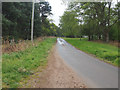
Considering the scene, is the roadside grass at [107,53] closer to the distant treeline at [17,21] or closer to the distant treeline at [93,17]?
the distant treeline at [93,17]

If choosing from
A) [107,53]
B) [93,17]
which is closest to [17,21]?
[93,17]

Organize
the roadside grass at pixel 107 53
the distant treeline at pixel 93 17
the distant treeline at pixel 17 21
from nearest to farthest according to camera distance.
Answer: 1. the roadside grass at pixel 107 53
2. the distant treeline at pixel 93 17
3. the distant treeline at pixel 17 21

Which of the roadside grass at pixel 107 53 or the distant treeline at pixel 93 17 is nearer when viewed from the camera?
the roadside grass at pixel 107 53

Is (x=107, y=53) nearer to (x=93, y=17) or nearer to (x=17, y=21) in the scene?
(x=93, y=17)

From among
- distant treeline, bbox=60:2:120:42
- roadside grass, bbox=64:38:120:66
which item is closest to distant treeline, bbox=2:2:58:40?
distant treeline, bbox=60:2:120:42

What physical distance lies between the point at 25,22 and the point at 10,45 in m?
13.4

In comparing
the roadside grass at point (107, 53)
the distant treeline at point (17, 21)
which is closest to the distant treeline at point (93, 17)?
the roadside grass at point (107, 53)

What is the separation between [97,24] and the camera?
60.0 feet

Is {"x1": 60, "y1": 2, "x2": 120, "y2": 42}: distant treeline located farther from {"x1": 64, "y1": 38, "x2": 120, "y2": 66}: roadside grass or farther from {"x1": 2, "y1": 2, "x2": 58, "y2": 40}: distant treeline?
{"x1": 2, "y1": 2, "x2": 58, "y2": 40}: distant treeline

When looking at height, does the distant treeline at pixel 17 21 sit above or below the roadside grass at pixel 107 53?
above

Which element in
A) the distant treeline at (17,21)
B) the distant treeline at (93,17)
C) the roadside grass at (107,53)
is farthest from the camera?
the distant treeline at (17,21)

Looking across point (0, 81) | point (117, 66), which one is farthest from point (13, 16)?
point (117, 66)

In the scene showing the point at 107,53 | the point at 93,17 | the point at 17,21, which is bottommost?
the point at 107,53

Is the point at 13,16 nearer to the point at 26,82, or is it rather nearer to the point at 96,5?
the point at 96,5
